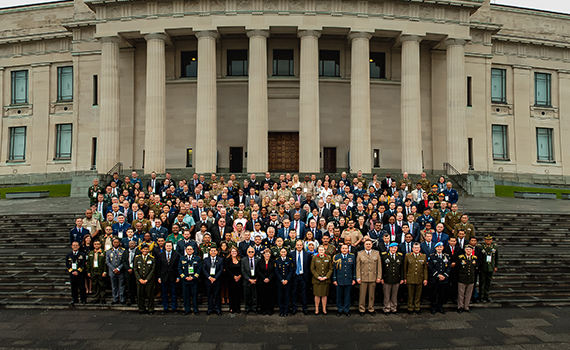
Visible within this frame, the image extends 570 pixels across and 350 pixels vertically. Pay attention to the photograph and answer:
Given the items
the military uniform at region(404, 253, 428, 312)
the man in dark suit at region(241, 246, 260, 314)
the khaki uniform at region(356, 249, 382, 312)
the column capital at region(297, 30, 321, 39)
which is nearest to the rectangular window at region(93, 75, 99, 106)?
the column capital at region(297, 30, 321, 39)

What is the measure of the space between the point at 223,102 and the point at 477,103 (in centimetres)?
2187

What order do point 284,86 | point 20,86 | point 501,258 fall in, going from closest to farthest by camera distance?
1. point 501,258
2. point 284,86
3. point 20,86

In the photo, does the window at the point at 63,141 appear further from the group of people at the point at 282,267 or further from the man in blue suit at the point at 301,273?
the man in blue suit at the point at 301,273

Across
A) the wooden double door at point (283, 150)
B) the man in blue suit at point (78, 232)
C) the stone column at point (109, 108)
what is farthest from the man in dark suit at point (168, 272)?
the wooden double door at point (283, 150)

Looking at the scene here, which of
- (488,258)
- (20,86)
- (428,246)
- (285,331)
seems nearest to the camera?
(285,331)

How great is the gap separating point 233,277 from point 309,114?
61.9 ft

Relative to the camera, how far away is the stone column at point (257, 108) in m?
28.4

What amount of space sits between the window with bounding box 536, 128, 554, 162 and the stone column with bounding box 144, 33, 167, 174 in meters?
34.2

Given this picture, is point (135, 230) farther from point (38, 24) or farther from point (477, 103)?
point (38, 24)

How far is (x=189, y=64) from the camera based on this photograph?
33812 mm

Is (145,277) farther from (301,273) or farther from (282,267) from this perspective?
(301,273)

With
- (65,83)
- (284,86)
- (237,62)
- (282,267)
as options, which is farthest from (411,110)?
(65,83)

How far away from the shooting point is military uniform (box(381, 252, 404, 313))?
11305mm

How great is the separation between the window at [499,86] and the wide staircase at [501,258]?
20809mm
